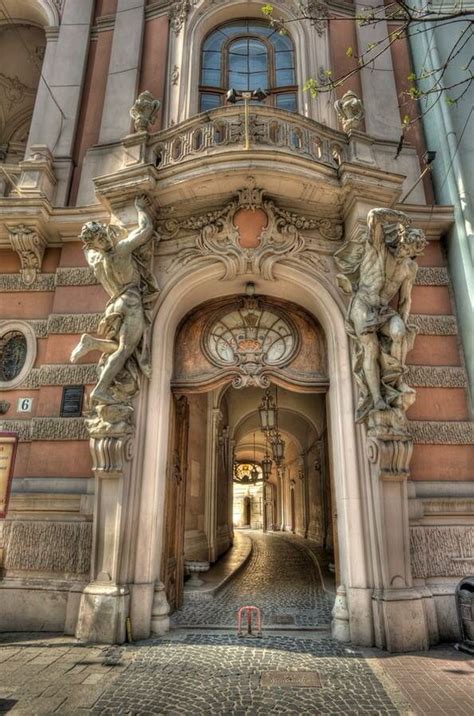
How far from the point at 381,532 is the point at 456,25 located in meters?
9.01

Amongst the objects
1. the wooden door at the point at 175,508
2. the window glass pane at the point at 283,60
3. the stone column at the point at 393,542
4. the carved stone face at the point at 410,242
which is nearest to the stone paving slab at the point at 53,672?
the wooden door at the point at 175,508

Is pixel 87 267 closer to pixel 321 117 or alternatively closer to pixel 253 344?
pixel 253 344

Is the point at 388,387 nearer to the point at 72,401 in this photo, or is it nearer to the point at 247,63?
the point at 72,401

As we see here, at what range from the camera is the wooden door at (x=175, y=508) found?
644 cm

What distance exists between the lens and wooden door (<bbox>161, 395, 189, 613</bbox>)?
6.44 meters

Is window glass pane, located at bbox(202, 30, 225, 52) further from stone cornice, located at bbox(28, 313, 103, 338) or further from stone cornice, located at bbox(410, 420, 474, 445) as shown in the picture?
stone cornice, located at bbox(410, 420, 474, 445)

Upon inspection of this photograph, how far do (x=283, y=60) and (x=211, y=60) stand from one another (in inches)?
58.5

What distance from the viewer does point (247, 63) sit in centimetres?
923

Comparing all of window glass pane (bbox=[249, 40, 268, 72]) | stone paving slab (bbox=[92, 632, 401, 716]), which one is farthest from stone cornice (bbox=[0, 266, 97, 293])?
window glass pane (bbox=[249, 40, 268, 72])

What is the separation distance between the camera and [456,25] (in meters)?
8.24

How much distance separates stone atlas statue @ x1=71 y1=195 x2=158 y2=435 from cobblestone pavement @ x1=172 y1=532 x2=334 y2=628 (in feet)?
9.90

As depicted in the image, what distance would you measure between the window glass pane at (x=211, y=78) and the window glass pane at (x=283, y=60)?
4.08 feet

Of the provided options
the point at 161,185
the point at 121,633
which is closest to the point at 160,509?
the point at 121,633

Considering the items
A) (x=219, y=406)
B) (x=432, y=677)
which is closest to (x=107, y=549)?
(x=432, y=677)
